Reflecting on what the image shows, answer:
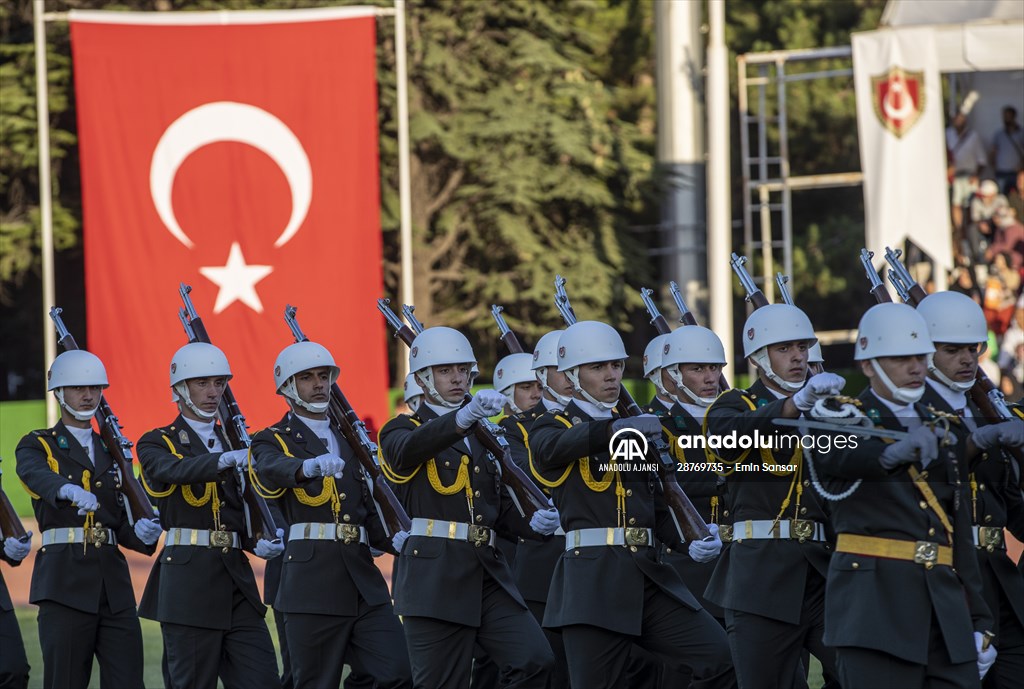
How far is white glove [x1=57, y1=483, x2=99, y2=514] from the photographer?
912 centimetres

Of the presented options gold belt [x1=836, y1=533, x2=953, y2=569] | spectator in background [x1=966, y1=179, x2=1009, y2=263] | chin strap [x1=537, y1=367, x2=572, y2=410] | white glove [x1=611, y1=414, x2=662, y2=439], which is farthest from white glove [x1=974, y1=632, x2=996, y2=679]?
spectator in background [x1=966, y1=179, x2=1009, y2=263]

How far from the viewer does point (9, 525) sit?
376 inches

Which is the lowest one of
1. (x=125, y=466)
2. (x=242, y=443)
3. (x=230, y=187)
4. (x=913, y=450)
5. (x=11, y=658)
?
(x=11, y=658)

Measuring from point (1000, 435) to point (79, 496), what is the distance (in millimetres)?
4839

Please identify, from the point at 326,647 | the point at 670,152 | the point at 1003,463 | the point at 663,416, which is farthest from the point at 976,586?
the point at 670,152

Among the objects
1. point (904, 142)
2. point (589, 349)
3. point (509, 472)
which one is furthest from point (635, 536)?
point (904, 142)

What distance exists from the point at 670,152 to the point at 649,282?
2.52m

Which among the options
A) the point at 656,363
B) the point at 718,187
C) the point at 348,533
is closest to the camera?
the point at 348,533

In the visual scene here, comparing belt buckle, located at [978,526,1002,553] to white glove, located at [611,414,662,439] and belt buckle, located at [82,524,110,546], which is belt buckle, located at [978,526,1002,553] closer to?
white glove, located at [611,414,662,439]

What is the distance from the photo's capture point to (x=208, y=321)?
1852cm

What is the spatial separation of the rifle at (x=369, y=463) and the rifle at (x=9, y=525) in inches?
72.8

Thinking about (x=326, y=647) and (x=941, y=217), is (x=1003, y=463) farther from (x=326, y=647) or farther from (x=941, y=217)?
(x=941, y=217)

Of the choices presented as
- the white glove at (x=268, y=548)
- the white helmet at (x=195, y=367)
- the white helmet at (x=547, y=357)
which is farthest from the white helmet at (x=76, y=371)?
the white helmet at (x=547, y=357)

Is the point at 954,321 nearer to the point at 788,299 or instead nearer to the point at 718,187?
the point at 788,299
